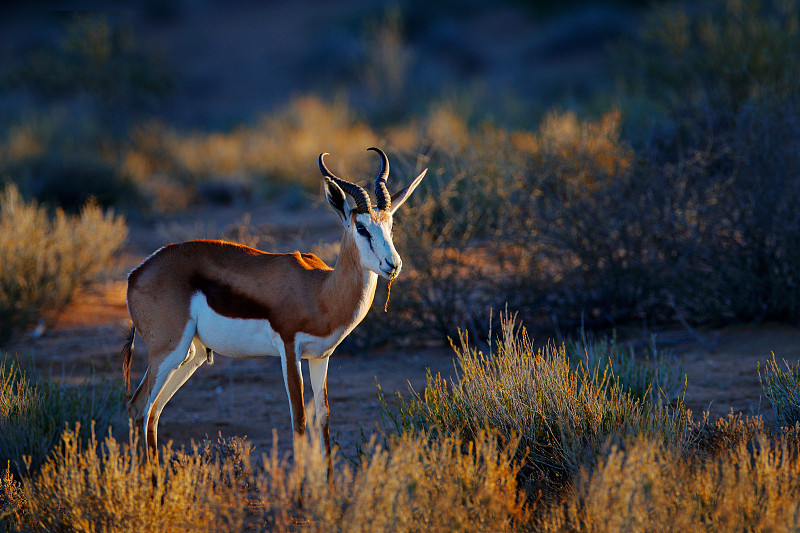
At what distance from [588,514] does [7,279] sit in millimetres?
7474

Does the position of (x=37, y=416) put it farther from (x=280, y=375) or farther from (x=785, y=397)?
(x=785, y=397)

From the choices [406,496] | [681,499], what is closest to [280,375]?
[406,496]

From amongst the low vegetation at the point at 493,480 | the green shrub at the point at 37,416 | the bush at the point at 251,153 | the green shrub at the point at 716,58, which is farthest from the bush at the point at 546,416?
A: the bush at the point at 251,153

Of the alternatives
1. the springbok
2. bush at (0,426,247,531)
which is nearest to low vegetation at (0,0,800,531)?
bush at (0,426,247,531)

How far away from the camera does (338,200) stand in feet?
14.9

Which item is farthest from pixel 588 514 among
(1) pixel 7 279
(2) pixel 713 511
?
(1) pixel 7 279

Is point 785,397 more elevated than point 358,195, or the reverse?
point 358,195

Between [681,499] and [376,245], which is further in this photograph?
[376,245]

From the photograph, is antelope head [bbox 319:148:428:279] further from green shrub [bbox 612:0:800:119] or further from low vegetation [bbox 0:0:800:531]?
green shrub [bbox 612:0:800:119]

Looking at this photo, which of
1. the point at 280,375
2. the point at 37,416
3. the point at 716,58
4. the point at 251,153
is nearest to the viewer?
the point at 37,416

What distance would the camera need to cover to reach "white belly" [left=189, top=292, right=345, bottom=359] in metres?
4.61

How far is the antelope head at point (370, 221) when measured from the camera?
423 cm

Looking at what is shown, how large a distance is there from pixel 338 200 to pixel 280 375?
3519 mm

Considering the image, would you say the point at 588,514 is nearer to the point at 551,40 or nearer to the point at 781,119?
the point at 781,119
